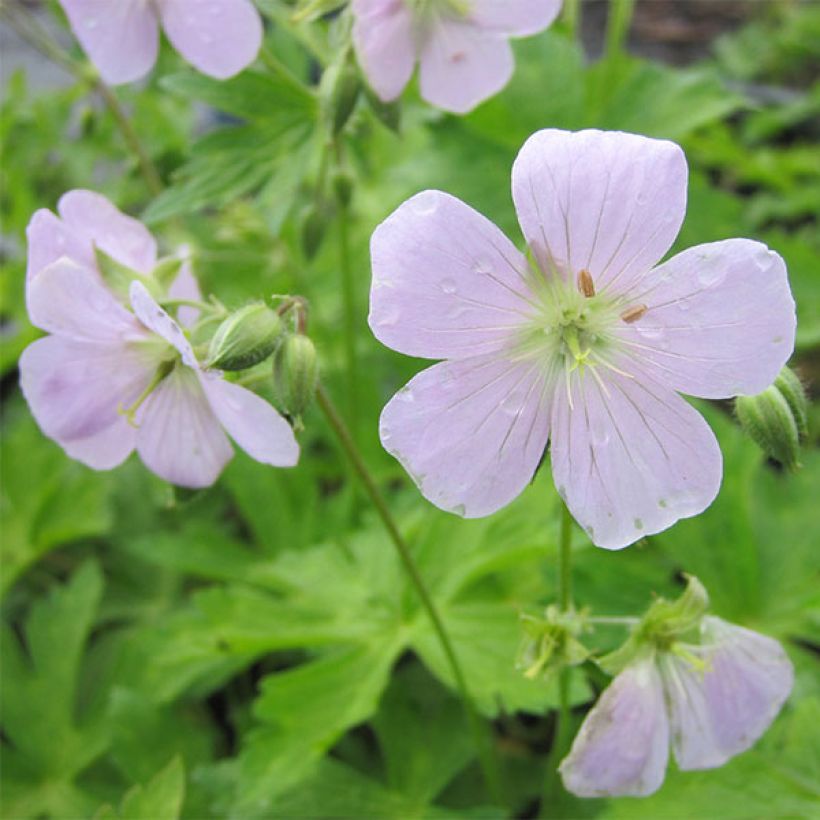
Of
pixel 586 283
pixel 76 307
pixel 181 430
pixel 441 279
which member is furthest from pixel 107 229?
pixel 586 283

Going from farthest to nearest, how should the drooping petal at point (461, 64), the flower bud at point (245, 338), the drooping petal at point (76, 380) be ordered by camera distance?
the drooping petal at point (461, 64), the drooping petal at point (76, 380), the flower bud at point (245, 338)

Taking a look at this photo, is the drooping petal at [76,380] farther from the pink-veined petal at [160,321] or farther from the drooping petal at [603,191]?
the drooping petal at [603,191]

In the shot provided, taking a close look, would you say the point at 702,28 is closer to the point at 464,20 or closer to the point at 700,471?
the point at 464,20

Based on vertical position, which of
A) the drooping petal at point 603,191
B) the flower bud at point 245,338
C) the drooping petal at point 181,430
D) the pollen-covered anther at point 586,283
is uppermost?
the drooping petal at point 603,191

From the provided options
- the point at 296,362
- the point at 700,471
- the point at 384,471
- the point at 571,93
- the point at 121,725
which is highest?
the point at 296,362

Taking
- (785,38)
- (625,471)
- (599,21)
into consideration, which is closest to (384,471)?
(625,471)

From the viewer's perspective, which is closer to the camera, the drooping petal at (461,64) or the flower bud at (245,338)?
the flower bud at (245,338)

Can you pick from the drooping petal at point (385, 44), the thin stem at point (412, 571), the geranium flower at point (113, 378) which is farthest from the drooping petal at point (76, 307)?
the drooping petal at point (385, 44)
